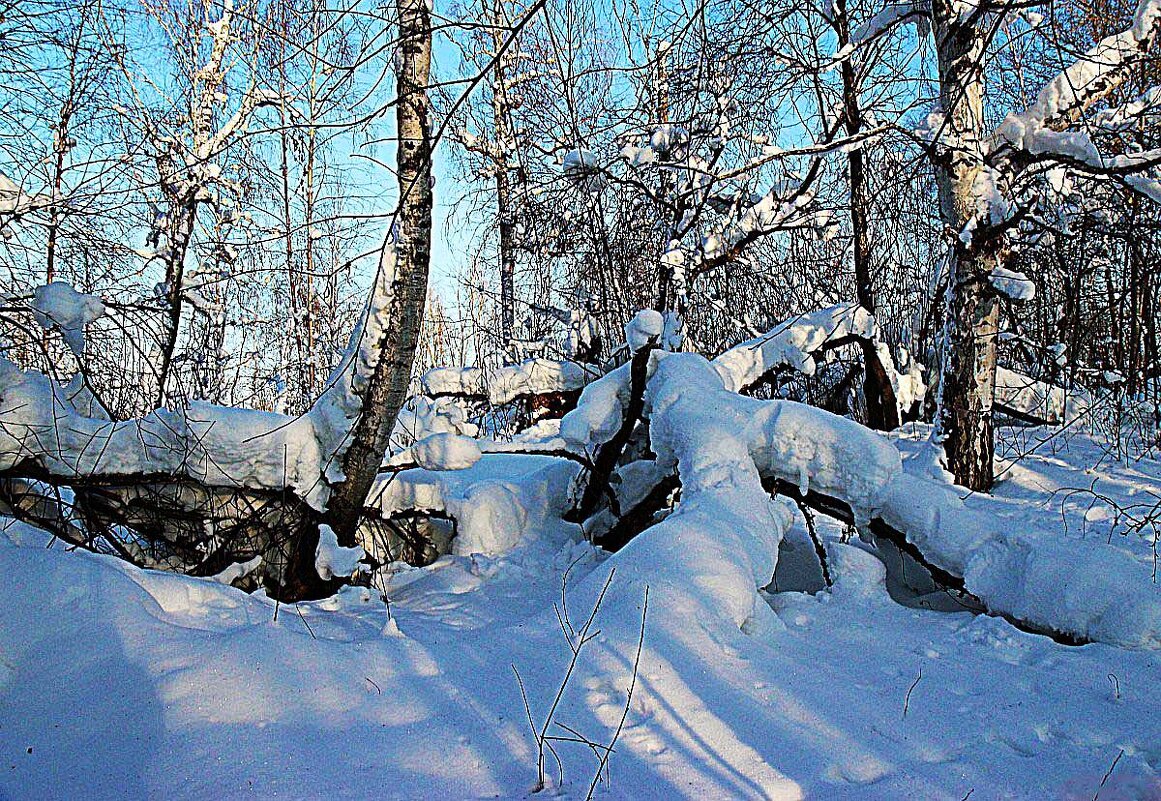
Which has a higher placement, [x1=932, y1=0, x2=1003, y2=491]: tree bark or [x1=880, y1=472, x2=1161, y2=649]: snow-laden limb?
[x1=932, y1=0, x2=1003, y2=491]: tree bark

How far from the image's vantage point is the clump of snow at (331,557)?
4.20 m

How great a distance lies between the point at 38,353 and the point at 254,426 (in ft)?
3.87

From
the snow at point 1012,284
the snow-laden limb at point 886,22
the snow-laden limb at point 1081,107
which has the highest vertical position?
the snow-laden limb at point 886,22

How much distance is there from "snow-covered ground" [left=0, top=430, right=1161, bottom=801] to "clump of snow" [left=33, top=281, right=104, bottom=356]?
1.00 metres

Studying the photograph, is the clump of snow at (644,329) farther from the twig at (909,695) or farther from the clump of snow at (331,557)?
the twig at (909,695)

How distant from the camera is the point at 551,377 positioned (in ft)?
23.0

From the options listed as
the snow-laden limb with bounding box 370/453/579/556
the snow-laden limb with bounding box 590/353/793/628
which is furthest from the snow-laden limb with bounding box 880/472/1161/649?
the snow-laden limb with bounding box 370/453/579/556

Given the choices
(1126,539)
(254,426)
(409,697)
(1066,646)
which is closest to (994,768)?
(1066,646)

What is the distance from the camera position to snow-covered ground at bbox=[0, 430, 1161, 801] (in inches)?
73.4

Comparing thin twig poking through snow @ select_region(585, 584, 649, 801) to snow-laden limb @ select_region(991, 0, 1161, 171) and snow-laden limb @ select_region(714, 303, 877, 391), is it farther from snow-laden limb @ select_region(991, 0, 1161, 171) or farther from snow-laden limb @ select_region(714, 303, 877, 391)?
snow-laden limb @ select_region(991, 0, 1161, 171)

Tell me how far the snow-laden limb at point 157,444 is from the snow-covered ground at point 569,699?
770 mm

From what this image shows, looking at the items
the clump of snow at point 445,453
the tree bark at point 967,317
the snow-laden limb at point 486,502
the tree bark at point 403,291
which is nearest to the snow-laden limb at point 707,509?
the snow-laden limb at point 486,502

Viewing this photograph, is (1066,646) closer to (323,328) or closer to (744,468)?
(744,468)

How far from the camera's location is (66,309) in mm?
3521
